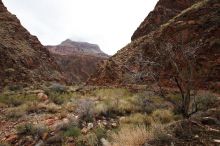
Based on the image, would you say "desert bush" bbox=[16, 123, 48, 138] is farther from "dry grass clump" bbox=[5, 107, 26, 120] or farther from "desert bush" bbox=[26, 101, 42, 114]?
"desert bush" bbox=[26, 101, 42, 114]

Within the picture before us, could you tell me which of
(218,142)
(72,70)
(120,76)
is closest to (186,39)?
(120,76)

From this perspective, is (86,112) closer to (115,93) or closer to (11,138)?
(11,138)

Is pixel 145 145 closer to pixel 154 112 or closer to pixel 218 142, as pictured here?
pixel 218 142

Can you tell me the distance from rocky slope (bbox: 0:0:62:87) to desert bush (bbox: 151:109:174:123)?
13.9m

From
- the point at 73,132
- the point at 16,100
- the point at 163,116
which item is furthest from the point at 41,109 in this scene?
the point at 163,116

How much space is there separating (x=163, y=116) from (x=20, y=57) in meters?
17.7

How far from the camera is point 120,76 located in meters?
19.4

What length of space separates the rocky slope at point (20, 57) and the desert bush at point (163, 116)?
13.9 metres

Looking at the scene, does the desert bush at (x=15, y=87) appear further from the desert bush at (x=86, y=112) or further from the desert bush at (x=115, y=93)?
the desert bush at (x=86, y=112)

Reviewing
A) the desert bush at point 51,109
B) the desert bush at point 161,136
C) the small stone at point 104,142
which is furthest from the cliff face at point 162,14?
the desert bush at point 161,136

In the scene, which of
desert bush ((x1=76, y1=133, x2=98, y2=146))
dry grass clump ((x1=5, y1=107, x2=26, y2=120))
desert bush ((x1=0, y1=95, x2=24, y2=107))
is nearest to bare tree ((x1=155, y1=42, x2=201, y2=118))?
desert bush ((x1=76, y1=133, x2=98, y2=146))

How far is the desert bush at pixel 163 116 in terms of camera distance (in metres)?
8.94

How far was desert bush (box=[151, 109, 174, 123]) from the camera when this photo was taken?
8.94m

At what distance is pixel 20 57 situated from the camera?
81.0 ft
